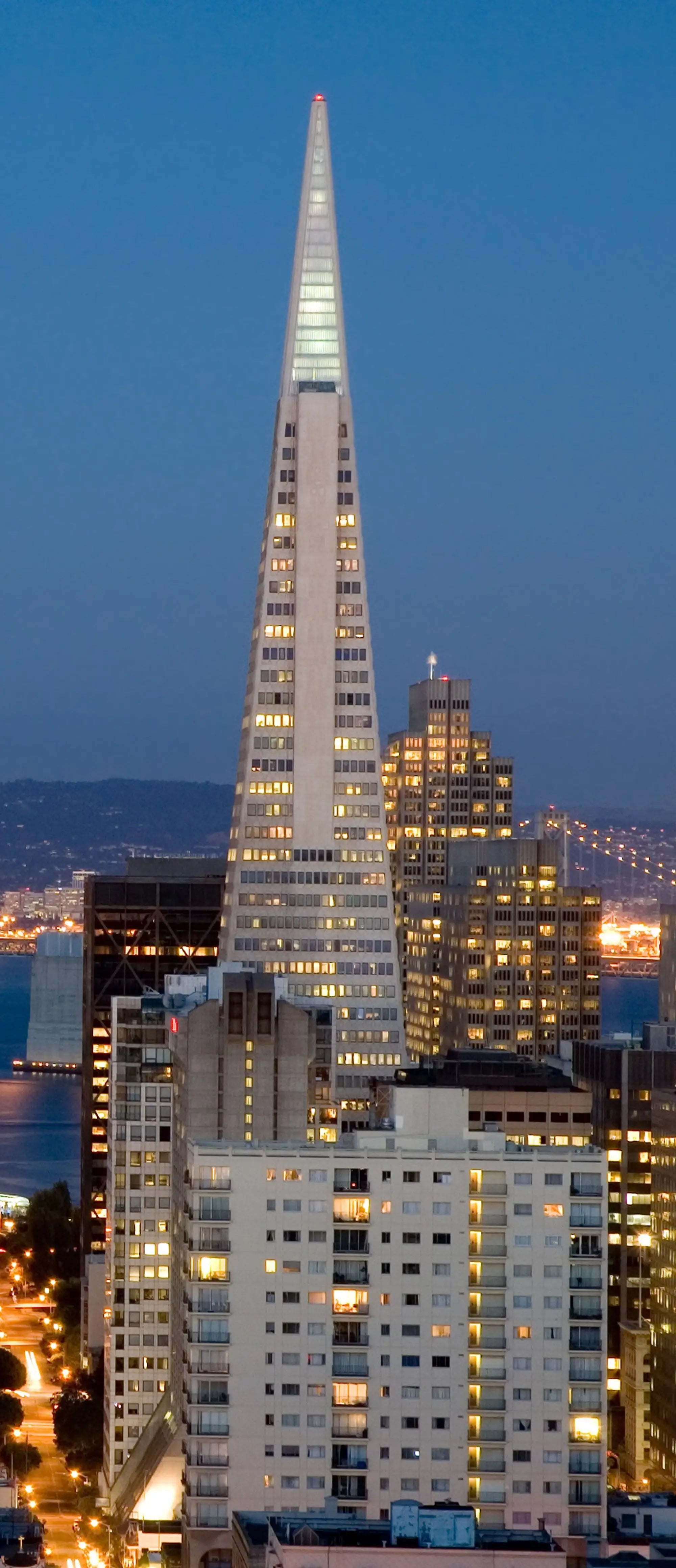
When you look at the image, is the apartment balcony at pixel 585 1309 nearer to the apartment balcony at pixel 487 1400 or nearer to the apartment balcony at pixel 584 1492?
the apartment balcony at pixel 487 1400

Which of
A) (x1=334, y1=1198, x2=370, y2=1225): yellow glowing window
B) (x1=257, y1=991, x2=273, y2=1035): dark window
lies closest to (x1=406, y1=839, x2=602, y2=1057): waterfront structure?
(x1=257, y1=991, x2=273, y2=1035): dark window

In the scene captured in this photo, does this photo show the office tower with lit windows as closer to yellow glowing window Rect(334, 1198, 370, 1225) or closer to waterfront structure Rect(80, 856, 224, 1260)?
yellow glowing window Rect(334, 1198, 370, 1225)

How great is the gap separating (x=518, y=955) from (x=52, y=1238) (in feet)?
102

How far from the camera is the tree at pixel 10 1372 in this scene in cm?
8612

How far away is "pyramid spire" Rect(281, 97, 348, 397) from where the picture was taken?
101m

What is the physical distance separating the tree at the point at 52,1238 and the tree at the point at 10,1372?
22148 mm

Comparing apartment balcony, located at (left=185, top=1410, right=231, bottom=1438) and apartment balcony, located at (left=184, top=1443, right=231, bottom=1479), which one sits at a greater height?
apartment balcony, located at (left=185, top=1410, right=231, bottom=1438)

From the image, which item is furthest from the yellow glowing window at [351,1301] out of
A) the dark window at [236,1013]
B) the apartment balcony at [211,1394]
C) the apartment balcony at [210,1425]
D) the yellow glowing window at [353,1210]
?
the dark window at [236,1013]

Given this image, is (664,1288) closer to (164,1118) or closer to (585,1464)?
(164,1118)

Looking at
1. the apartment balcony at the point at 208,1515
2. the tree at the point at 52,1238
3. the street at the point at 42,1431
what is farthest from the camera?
the tree at the point at 52,1238

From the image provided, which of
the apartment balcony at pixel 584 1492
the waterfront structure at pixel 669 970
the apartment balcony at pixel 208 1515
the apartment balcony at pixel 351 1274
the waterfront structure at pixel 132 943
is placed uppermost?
the waterfront structure at pixel 669 970

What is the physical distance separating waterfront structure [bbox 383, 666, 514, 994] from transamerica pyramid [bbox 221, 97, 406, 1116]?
52.2 metres

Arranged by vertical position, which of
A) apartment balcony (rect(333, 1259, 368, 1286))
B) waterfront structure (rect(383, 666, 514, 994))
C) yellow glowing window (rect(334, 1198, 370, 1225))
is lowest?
apartment balcony (rect(333, 1259, 368, 1286))

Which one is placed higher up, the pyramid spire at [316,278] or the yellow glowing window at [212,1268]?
the pyramid spire at [316,278]
